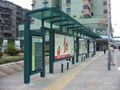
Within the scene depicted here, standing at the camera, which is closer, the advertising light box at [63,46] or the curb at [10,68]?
the curb at [10,68]

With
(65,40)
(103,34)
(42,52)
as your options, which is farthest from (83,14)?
(42,52)

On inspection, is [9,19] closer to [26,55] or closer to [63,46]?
[63,46]

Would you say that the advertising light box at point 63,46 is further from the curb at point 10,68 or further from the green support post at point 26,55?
the green support post at point 26,55

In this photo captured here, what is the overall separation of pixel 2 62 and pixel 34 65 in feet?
11.3

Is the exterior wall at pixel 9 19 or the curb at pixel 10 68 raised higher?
the exterior wall at pixel 9 19

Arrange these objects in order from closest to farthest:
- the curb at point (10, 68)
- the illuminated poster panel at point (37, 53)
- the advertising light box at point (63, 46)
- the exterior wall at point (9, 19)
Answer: the illuminated poster panel at point (37, 53)
the curb at point (10, 68)
the advertising light box at point (63, 46)
the exterior wall at point (9, 19)

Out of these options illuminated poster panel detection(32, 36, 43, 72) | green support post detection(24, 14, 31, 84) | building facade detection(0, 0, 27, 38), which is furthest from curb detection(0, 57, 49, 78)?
building facade detection(0, 0, 27, 38)

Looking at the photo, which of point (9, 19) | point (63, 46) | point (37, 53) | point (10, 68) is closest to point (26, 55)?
point (37, 53)

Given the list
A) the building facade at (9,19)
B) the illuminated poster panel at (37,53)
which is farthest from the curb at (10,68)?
the building facade at (9,19)

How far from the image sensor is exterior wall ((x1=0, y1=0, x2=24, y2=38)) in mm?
76375

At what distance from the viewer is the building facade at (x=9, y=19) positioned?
76387 millimetres

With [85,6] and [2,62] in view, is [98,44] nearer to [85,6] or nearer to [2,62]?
[85,6]

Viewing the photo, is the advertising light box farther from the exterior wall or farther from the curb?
the exterior wall

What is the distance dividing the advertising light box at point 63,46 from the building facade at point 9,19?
→ 209 feet
